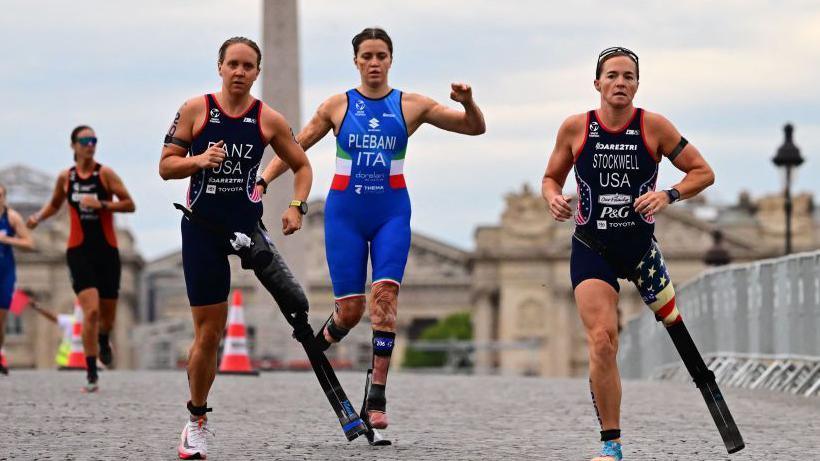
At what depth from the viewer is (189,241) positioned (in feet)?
35.6

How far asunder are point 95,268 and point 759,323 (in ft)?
27.8

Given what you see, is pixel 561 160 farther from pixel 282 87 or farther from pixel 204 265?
pixel 282 87

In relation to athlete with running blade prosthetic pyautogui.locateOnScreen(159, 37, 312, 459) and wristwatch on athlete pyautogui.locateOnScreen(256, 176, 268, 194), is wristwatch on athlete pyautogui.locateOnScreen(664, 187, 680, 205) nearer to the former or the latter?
athlete with running blade prosthetic pyautogui.locateOnScreen(159, 37, 312, 459)

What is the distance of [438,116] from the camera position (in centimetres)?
1211

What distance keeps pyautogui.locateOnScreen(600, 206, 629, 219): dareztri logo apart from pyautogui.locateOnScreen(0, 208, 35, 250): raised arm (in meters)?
10.0

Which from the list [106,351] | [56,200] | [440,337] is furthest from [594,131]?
[440,337]

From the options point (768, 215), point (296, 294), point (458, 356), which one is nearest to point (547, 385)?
point (296, 294)

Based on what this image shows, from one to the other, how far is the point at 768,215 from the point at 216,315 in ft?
417

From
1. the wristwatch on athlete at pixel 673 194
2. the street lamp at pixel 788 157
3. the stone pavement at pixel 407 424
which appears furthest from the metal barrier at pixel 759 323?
the wristwatch on athlete at pixel 673 194

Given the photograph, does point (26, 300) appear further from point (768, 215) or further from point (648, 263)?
point (768, 215)

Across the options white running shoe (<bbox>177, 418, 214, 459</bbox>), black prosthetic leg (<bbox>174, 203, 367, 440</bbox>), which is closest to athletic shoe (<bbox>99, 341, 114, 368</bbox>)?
black prosthetic leg (<bbox>174, 203, 367, 440</bbox>)

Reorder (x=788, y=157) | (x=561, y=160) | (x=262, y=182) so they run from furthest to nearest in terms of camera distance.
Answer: (x=788, y=157) → (x=262, y=182) → (x=561, y=160)

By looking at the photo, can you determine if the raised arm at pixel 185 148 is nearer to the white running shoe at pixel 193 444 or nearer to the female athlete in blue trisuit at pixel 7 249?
the white running shoe at pixel 193 444

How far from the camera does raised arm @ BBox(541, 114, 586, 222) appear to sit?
1039 centimetres
